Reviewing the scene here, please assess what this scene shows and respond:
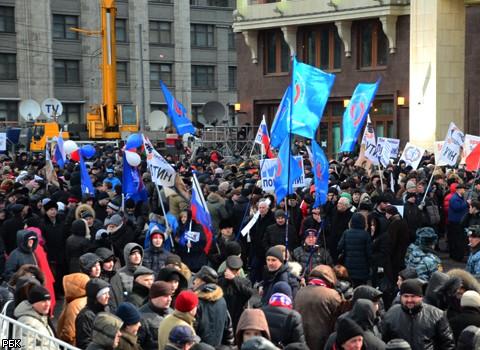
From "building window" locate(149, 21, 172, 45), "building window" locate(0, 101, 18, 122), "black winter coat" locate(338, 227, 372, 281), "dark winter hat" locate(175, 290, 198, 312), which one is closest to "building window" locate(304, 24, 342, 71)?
"building window" locate(0, 101, 18, 122)

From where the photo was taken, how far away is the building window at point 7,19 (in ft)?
180

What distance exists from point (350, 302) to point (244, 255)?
6.36 meters

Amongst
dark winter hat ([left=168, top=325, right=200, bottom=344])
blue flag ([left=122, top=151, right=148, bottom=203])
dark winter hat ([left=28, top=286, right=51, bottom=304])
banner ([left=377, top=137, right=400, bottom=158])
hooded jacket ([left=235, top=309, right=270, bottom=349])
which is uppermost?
banner ([left=377, top=137, right=400, bottom=158])

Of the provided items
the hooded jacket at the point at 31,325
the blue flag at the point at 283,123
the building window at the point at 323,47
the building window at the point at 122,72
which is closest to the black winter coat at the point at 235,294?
the hooded jacket at the point at 31,325

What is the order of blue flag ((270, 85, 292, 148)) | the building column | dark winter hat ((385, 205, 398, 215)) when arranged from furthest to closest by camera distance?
1. the building column
2. dark winter hat ((385, 205, 398, 215))
3. blue flag ((270, 85, 292, 148))

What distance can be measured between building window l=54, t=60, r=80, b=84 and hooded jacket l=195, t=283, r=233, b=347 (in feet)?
165

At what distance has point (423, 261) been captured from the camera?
10383 mm

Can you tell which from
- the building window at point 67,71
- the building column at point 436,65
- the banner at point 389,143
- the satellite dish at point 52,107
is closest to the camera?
the banner at point 389,143

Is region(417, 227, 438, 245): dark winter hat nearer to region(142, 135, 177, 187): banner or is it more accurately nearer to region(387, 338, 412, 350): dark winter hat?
region(387, 338, 412, 350): dark winter hat

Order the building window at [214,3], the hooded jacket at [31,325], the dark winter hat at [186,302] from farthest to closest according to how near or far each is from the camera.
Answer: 1. the building window at [214,3]
2. the dark winter hat at [186,302]
3. the hooded jacket at [31,325]

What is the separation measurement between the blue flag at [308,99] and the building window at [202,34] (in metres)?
50.9

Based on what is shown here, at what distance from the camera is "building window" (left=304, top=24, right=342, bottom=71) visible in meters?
38.0

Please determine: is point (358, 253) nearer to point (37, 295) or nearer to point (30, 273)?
point (30, 273)

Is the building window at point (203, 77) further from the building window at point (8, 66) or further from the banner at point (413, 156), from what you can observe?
the banner at point (413, 156)
